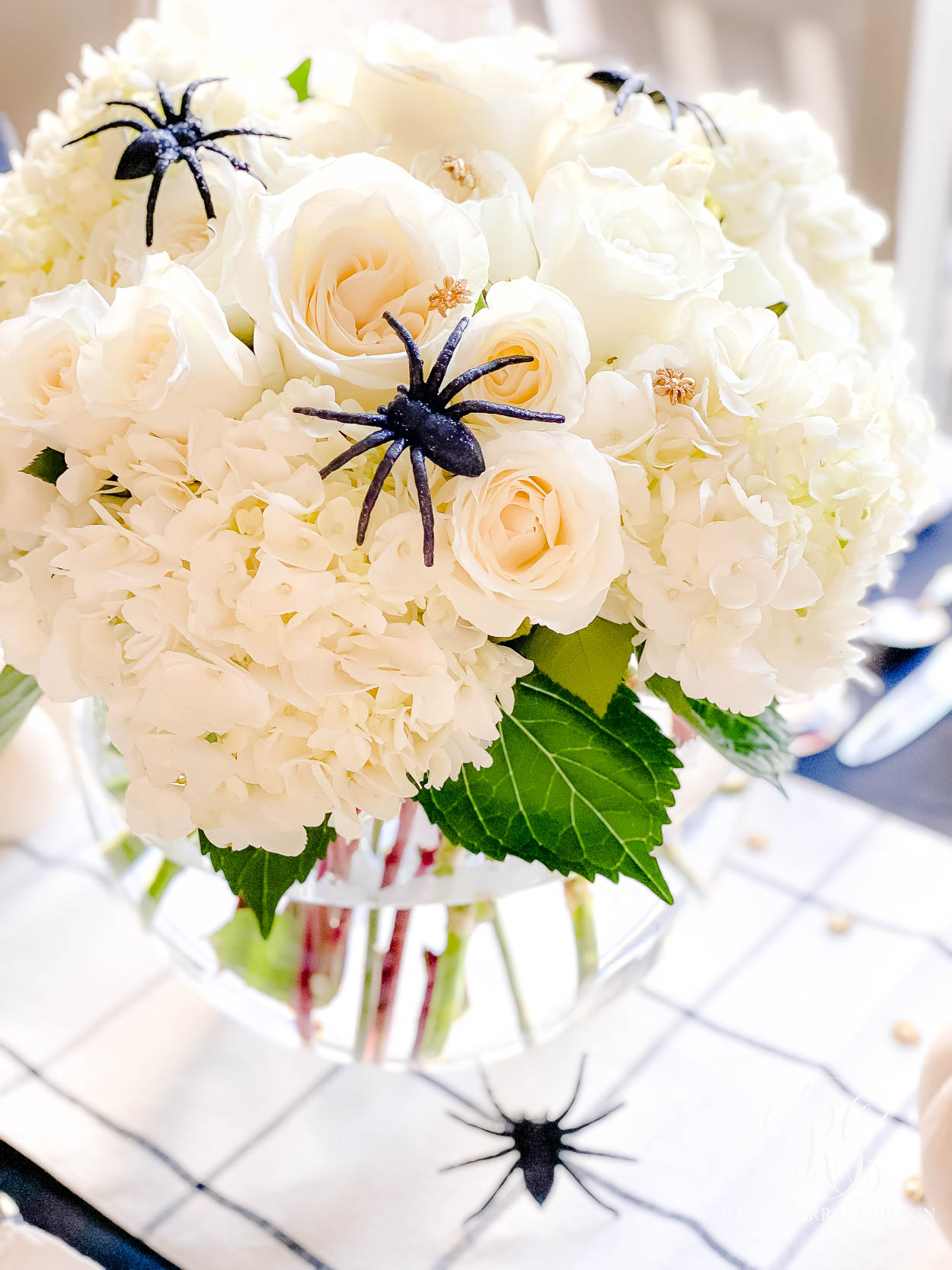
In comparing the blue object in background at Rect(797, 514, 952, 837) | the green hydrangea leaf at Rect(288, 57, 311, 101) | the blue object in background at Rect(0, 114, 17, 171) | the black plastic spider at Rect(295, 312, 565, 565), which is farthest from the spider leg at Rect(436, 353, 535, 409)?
the blue object in background at Rect(0, 114, 17, 171)

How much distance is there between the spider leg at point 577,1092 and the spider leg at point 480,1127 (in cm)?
3

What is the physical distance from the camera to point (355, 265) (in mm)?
340

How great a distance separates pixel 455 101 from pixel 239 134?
0.27 ft

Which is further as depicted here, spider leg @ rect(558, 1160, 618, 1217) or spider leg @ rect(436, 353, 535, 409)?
spider leg @ rect(558, 1160, 618, 1217)

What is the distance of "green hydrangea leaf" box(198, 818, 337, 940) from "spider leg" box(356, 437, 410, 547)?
5.3 inches

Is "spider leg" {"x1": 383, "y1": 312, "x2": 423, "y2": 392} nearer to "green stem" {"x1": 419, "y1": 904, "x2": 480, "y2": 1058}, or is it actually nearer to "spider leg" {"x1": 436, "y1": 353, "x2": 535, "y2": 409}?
"spider leg" {"x1": 436, "y1": 353, "x2": 535, "y2": 409}

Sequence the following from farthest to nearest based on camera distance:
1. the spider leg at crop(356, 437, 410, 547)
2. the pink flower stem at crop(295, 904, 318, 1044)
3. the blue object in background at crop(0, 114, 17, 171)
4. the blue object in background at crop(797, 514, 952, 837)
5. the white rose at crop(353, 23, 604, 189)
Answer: the blue object in background at crop(0, 114, 17, 171), the blue object in background at crop(797, 514, 952, 837), the pink flower stem at crop(295, 904, 318, 1044), the white rose at crop(353, 23, 604, 189), the spider leg at crop(356, 437, 410, 547)

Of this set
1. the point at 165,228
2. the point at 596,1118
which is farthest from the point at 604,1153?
the point at 165,228

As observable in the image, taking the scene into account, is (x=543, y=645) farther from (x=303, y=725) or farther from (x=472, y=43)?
(x=472, y=43)

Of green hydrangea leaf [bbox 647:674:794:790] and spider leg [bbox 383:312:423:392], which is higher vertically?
spider leg [bbox 383:312:423:392]

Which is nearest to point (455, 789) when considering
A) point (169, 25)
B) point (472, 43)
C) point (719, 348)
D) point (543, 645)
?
point (543, 645)

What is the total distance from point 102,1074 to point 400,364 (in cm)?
44

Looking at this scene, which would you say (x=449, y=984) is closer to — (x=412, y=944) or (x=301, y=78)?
(x=412, y=944)

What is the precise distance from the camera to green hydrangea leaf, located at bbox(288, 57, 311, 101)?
48 cm
